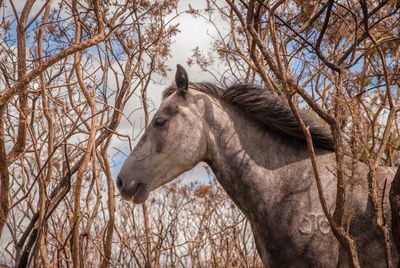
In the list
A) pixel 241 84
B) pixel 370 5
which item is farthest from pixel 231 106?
pixel 370 5

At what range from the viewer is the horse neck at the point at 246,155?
415 cm

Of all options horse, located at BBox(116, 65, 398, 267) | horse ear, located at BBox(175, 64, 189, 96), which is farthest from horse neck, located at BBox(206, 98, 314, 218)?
horse ear, located at BBox(175, 64, 189, 96)

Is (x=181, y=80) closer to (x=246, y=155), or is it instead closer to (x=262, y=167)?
(x=246, y=155)

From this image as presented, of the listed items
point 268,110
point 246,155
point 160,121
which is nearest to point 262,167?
point 246,155

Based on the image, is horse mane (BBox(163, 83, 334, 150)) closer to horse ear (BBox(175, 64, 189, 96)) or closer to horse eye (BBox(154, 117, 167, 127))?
horse ear (BBox(175, 64, 189, 96))

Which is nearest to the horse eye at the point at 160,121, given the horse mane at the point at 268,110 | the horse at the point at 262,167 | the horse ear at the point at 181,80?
the horse at the point at 262,167

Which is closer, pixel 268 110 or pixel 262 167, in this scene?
pixel 262 167

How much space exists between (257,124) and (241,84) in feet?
1.12

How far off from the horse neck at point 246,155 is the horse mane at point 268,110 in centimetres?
7

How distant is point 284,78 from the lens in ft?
11.8

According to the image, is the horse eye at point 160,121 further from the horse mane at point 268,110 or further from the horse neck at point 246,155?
the horse mane at point 268,110

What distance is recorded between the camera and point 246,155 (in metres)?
4.27

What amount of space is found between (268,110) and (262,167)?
0.43m

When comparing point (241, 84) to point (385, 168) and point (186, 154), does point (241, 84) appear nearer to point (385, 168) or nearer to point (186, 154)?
point (186, 154)
